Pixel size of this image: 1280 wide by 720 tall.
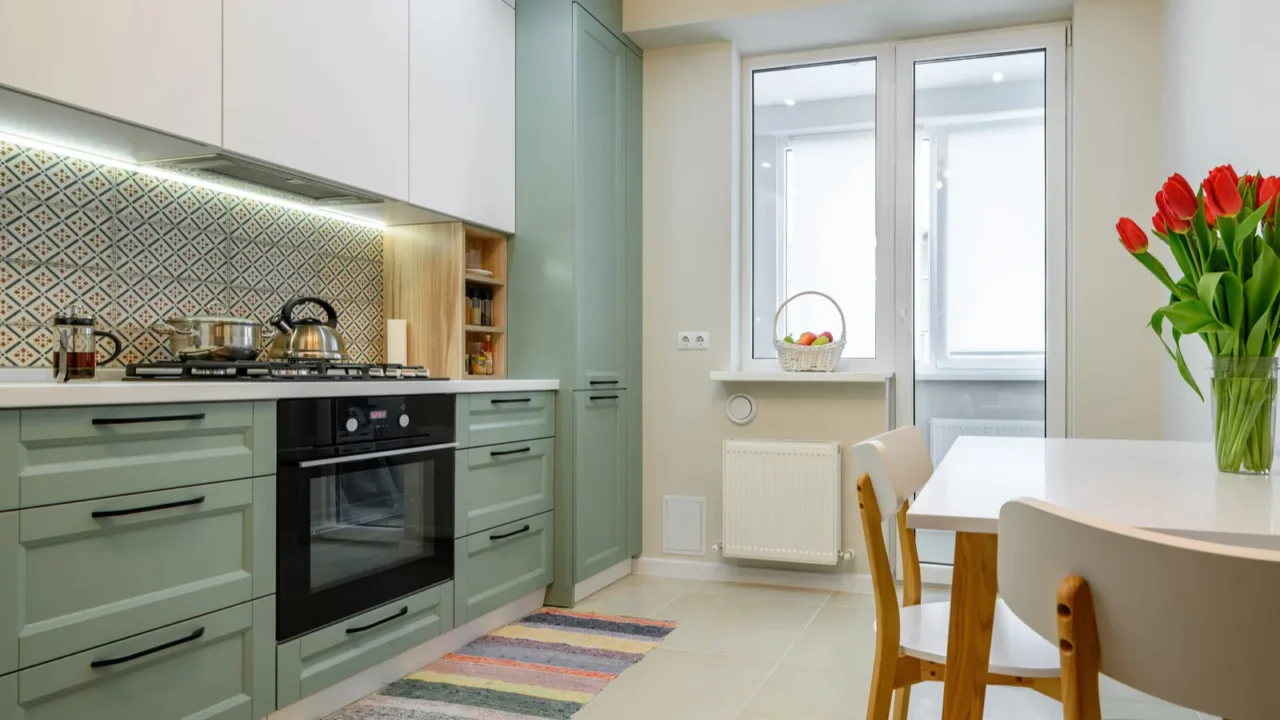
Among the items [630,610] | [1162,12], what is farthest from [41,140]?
[1162,12]

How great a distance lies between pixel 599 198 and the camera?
382cm

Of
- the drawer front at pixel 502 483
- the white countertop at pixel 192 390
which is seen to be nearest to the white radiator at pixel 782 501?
the drawer front at pixel 502 483

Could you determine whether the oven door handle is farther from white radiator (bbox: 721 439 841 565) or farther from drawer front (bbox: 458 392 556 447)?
white radiator (bbox: 721 439 841 565)

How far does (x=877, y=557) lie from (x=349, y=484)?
145cm

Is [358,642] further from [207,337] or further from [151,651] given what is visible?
[207,337]

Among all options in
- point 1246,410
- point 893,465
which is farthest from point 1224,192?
point 893,465

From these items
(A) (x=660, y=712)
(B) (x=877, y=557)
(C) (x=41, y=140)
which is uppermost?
(C) (x=41, y=140)

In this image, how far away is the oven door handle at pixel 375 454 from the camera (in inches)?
92.0

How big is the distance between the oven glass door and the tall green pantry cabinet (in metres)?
0.78

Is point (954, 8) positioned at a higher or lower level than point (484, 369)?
higher

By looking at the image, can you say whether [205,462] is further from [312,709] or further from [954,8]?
[954,8]

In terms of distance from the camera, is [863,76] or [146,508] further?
[863,76]

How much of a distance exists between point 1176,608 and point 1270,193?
95 centimetres

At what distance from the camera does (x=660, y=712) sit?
2516 mm
